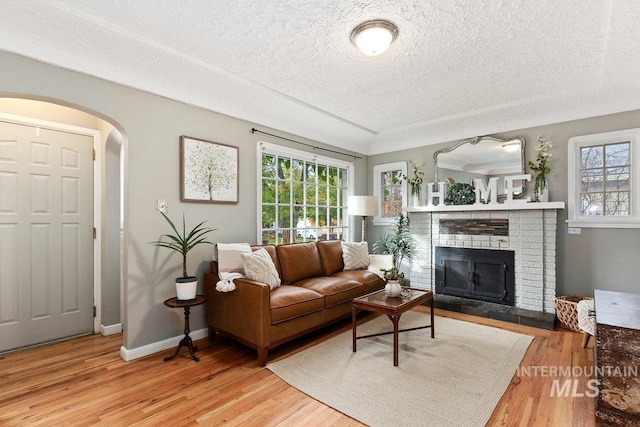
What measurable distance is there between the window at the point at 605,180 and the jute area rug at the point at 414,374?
5.60 feet

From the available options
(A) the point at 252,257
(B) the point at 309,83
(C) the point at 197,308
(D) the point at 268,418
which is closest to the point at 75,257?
(C) the point at 197,308

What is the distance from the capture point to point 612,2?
1.94m

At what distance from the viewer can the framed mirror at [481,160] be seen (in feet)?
13.5

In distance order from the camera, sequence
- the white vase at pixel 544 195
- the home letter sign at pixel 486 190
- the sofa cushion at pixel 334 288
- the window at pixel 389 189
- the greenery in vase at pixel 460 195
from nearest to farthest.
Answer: the sofa cushion at pixel 334 288
the white vase at pixel 544 195
the home letter sign at pixel 486 190
the greenery in vase at pixel 460 195
the window at pixel 389 189

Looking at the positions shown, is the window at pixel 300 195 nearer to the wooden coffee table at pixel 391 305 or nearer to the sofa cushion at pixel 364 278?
the sofa cushion at pixel 364 278

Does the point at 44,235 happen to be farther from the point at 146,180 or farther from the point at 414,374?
the point at 414,374

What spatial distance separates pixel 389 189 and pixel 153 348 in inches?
162

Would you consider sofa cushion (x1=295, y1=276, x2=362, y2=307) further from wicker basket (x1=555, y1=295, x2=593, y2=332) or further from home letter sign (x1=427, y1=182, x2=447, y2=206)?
wicker basket (x1=555, y1=295, x2=593, y2=332)

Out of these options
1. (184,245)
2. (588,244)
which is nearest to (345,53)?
(184,245)

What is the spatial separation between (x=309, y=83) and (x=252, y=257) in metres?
1.83

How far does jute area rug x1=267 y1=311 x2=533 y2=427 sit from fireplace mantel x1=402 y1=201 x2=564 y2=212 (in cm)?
152

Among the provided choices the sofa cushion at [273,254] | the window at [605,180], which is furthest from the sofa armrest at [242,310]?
the window at [605,180]

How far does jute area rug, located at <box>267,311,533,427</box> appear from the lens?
6.52ft

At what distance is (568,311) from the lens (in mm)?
3391
